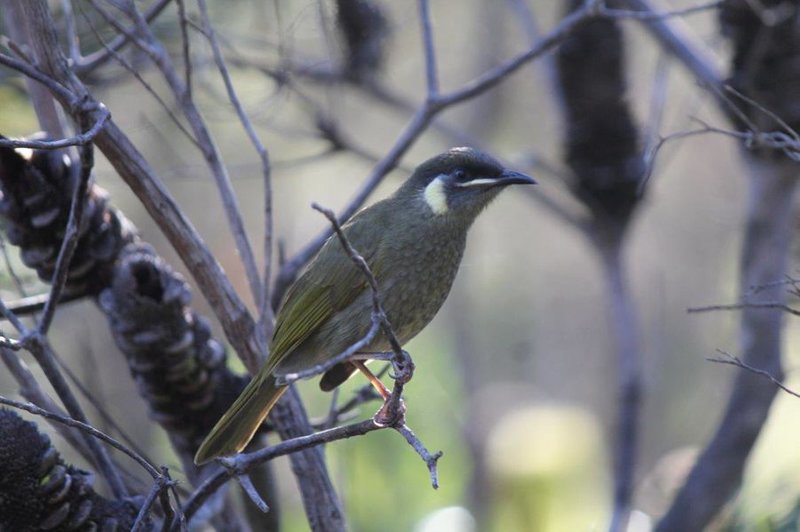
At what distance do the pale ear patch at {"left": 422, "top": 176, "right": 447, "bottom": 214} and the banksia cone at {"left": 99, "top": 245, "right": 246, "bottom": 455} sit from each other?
87cm

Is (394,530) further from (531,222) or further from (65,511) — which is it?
(531,222)

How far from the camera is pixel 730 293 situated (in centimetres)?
664

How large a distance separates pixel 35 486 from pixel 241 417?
76cm

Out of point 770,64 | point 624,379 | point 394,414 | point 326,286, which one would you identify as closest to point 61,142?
point 394,414

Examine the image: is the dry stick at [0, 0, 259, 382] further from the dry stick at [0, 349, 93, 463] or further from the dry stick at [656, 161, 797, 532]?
the dry stick at [656, 161, 797, 532]

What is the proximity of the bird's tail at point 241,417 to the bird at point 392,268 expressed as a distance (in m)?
0.12

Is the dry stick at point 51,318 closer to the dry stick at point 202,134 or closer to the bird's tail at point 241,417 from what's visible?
the bird's tail at point 241,417

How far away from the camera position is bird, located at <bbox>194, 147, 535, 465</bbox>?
342 centimetres

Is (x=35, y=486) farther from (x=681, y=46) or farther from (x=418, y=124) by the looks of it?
(x=681, y=46)

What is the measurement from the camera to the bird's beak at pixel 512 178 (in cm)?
351

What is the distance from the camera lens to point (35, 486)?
2.51 meters

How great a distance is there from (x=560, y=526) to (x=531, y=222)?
441 cm

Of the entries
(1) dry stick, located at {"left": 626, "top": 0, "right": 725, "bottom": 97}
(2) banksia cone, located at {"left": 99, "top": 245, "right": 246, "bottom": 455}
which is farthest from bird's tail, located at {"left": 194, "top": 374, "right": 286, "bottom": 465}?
(1) dry stick, located at {"left": 626, "top": 0, "right": 725, "bottom": 97}

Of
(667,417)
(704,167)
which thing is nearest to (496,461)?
(667,417)
